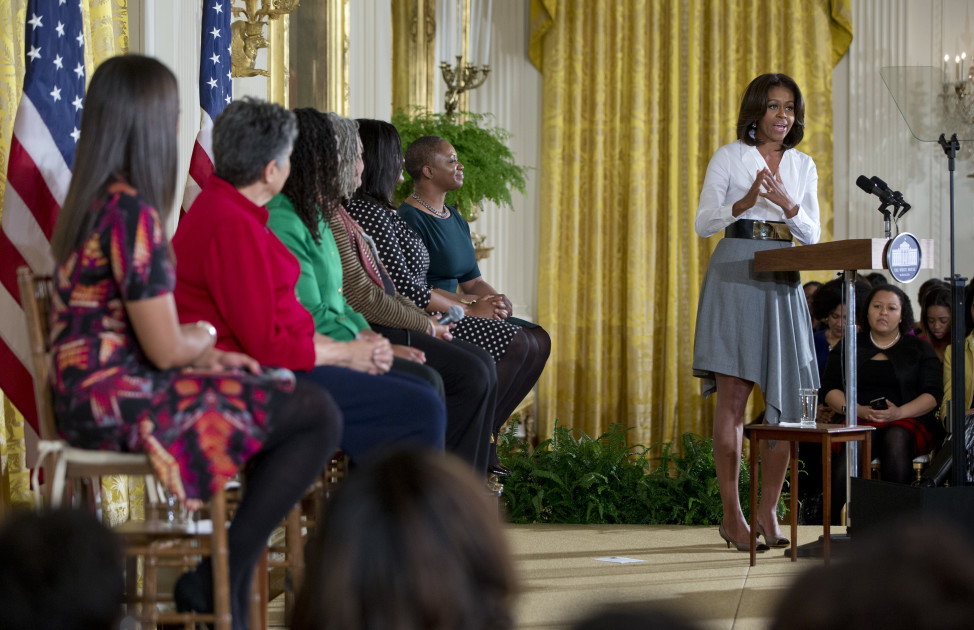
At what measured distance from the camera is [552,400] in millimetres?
7742

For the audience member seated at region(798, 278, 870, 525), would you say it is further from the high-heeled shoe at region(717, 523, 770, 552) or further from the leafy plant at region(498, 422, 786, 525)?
the high-heeled shoe at region(717, 523, 770, 552)

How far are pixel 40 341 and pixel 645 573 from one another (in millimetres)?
2200

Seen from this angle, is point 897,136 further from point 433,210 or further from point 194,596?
point 194,596

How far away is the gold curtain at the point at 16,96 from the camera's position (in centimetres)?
266

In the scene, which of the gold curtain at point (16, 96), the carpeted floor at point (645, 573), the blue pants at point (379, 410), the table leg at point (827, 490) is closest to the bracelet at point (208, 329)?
the blue pants at point (379, 410)

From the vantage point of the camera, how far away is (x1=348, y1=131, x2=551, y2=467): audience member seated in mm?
3580

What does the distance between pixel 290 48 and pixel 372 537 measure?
12.7 feet

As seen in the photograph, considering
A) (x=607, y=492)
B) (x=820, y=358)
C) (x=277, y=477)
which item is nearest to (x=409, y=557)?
(x=277, y=477)

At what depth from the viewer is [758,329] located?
3908mm

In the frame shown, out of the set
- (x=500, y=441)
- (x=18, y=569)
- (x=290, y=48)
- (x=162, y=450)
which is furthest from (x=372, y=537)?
(x=500, y=441)

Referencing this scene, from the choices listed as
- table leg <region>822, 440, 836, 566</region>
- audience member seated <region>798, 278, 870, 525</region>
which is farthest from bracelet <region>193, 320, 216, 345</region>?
audience member seated <region>798, 278, 870, 525</region>

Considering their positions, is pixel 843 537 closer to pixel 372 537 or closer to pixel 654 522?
pixel 654 522

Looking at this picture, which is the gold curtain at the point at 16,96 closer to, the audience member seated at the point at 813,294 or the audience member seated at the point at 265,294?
the audience member seated at the point at 265,294

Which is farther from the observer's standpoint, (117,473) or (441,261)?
(441,261)
